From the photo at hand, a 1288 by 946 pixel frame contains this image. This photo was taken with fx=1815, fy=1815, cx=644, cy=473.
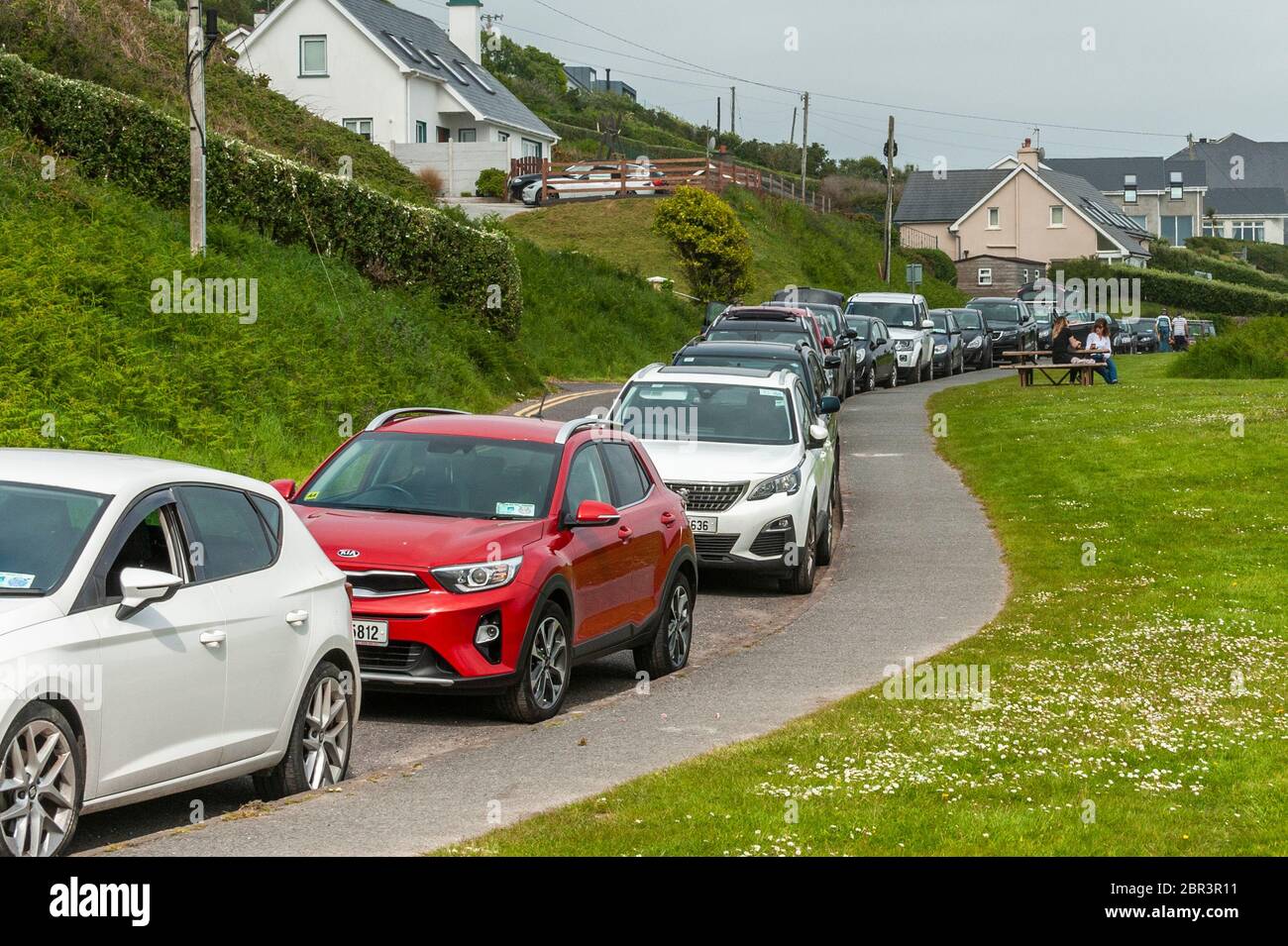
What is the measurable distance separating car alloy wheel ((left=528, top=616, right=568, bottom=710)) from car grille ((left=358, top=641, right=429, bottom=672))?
68 cm

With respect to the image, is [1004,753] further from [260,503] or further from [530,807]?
[260,503]

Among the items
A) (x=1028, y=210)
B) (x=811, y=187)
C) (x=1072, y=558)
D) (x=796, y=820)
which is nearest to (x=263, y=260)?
(x=1072, y=558)

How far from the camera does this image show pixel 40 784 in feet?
21.4

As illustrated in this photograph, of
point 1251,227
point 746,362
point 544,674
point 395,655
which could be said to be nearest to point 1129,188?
point 1251,227

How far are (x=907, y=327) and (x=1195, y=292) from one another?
2229 inches

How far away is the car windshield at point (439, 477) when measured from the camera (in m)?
11.3

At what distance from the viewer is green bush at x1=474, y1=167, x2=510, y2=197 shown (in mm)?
64875

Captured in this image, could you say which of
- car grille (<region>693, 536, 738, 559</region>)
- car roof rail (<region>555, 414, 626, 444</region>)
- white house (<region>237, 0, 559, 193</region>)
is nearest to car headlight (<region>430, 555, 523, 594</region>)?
car roof rail (<region>555, 414, 626, 444</region>)

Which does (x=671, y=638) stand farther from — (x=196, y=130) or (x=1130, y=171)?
(x=1130, y=171)

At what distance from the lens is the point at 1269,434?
2538 centimetres

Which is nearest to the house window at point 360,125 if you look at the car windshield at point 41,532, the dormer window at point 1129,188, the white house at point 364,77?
the white house at point 364,77

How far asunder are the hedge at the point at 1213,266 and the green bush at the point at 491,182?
5743cm

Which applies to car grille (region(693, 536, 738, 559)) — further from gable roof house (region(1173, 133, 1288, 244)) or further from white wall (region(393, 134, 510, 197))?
gable roof house (region(1173, 133, 1288, 244))
